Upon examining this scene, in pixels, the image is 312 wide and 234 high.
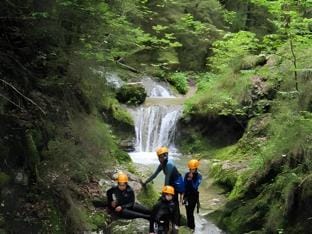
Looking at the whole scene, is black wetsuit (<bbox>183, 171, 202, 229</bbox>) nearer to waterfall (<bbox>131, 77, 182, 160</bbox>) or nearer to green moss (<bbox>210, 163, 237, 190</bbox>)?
green moss (<bbox>210, 163, 237, 190</bbox>)

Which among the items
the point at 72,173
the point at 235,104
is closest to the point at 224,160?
the point at 235,104

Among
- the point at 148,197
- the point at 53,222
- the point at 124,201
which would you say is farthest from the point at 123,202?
the point at 53,222

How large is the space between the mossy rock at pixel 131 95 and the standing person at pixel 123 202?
38.1 ft

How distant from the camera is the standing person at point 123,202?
25.6ft


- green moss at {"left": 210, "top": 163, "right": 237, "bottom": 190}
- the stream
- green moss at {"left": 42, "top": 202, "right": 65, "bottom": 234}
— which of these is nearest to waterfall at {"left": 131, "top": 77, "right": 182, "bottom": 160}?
the stream

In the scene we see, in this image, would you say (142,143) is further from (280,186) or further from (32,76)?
(32,76)

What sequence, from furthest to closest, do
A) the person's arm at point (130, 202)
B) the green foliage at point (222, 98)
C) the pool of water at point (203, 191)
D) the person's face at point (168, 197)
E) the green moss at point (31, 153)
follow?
1. the green foliage at point (222, 98)
2. the pool of water at point (203, 191)
3. the person's arm at point (130, 202)
4. the person's face at point (168, 197)
5. the green moss at point (31, 153)

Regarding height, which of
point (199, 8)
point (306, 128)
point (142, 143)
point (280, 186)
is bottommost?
point (142, 143)

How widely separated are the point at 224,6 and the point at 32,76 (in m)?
27.4

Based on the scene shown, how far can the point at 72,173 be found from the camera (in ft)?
23.9

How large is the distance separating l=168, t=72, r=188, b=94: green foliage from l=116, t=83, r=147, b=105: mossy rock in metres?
4.72

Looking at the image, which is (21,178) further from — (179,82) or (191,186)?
(179,82)

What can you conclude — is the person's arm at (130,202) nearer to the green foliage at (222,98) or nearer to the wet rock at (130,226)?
the wet rock at (130,226)

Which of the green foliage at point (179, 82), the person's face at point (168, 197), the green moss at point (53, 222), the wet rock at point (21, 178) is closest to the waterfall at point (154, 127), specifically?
the green foliage at point (179, 82)
